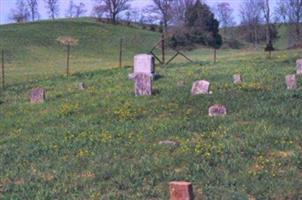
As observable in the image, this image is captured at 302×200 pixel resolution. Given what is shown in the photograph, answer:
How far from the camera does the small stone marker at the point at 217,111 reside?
15750mm

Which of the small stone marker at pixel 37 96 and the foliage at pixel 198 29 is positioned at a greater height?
the foliage at pixel 198 29

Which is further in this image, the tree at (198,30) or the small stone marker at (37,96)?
the tree at (198,30)

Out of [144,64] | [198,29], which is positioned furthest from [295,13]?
[144,64]

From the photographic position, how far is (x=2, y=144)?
47.6 feet

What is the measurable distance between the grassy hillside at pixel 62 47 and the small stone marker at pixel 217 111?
1444 inches

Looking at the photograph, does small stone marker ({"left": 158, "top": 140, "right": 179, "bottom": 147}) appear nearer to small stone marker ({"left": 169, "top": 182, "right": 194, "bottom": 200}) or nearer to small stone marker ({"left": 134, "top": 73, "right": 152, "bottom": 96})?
small stone marker ({"left": 169, "top": 182, "right": 194, "bottom": 200})

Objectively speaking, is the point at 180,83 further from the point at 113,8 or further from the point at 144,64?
the point at 113,8

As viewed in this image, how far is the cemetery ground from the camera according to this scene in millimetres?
10273

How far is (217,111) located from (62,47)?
5494 cm

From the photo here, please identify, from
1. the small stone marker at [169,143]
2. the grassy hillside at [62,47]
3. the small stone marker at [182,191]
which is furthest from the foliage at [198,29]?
the small stone marker at [182,191]

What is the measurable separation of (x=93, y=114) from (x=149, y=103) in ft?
5.58

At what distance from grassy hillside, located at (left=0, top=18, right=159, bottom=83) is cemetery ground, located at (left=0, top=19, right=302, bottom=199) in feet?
111

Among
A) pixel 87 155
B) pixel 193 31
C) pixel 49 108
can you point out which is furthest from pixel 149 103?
pixel 193 31

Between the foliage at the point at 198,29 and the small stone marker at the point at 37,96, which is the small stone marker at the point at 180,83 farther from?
the foliage at the point at 198,29
